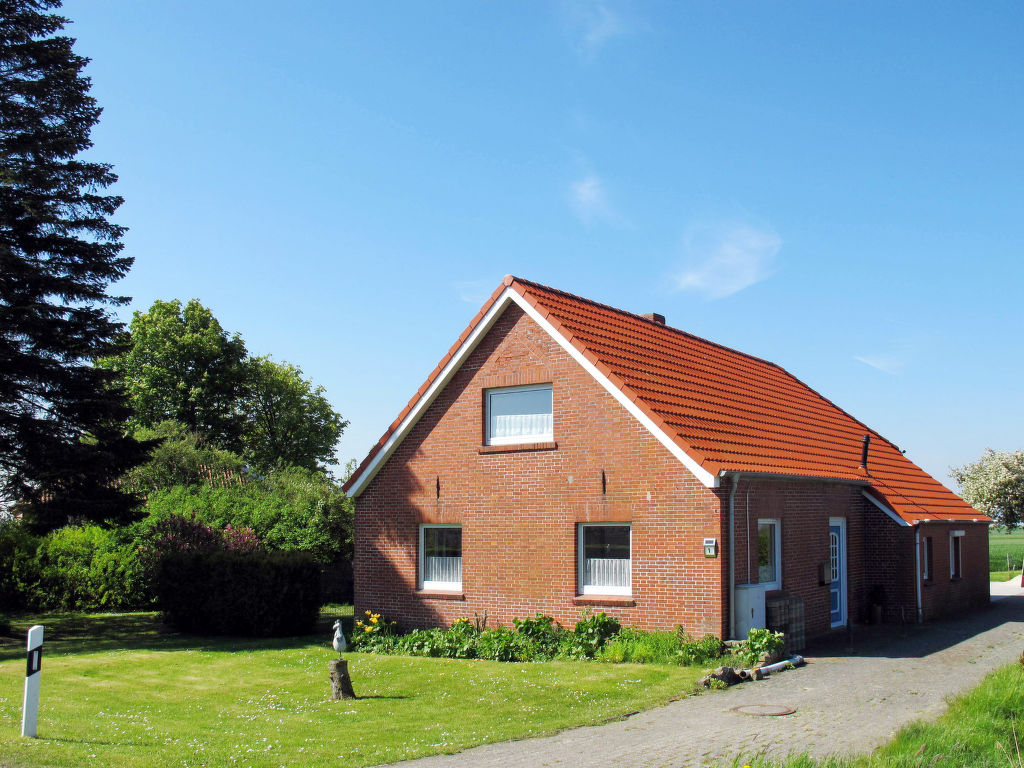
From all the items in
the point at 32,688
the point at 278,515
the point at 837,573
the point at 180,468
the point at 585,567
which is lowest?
the point at 32,688

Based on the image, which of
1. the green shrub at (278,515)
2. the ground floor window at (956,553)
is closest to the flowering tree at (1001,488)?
Result: the ground floor window at (956,553)

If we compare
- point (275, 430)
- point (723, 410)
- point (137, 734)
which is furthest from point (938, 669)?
point (275, 430)

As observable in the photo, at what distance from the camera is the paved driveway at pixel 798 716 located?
934cm

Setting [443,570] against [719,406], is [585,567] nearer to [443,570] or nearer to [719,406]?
[443,570]

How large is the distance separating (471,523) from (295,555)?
18.3 ft

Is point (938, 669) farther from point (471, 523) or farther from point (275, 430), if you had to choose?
point (275, 430)

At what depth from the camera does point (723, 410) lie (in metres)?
19.3

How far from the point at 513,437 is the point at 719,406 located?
438 cm

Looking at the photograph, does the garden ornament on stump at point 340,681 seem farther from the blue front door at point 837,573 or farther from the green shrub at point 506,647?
the blue front door at point 837,573

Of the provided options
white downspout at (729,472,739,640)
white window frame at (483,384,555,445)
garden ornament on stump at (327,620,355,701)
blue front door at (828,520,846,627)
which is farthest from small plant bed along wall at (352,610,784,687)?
blue front door at (828,520,846,627)

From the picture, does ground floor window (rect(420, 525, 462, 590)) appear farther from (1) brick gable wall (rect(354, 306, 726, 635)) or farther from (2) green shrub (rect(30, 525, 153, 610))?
(2) green shrub (rect(30, 525, 153, 610))

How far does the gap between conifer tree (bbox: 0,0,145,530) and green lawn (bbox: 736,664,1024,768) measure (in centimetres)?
1851

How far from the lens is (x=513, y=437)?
1856 cm

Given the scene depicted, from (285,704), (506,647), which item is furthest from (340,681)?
(506,647)
